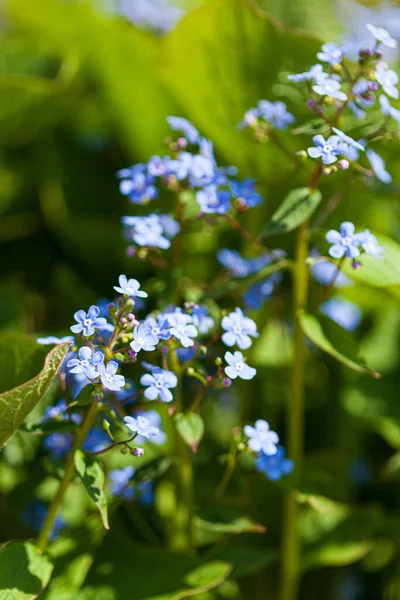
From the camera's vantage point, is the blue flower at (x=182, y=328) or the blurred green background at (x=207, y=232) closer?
the blue flower at (x=182, y=328)

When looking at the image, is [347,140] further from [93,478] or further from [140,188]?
[93,478]

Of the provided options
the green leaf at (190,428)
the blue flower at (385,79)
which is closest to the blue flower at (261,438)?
the green leaf at (190,428)

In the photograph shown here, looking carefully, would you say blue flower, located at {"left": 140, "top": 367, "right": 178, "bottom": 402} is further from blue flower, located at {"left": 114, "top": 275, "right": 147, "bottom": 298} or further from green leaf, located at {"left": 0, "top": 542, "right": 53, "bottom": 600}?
green leaf, located at {"left": 0, "top": 542, "right": 53, "bottom": 600}

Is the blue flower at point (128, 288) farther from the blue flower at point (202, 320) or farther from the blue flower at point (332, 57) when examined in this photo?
the blue flower at point (332, 57)

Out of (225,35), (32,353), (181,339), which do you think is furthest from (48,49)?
(181,339)

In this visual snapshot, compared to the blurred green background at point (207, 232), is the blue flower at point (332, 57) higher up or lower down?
higher up


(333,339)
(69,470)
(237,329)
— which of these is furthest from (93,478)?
(333,339)

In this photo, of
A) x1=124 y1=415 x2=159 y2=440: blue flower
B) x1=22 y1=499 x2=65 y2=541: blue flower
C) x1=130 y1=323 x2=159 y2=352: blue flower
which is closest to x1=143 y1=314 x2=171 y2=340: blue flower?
x1=130 y1=323 x2=159 y2=352: blue flower

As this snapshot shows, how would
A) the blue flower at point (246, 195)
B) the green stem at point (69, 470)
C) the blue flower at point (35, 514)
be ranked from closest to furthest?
the green stem at point (69, 470) → the blue flower at point (246, 195) → the blue flower at point (35, 514)
